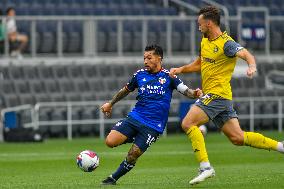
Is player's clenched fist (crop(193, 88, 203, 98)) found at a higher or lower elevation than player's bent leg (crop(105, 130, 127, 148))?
higher

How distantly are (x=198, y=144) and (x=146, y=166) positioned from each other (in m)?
5.35

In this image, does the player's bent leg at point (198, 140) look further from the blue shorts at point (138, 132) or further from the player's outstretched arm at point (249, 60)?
the player's outstretched arm at point (249, 60)

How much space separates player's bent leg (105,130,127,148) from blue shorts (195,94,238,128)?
1.13m

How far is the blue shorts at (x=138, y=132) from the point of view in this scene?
598 inches

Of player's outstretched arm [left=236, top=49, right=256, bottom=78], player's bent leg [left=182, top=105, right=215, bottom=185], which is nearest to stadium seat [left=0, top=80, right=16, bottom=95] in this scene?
player's bent leg [left=182, top=105, right=215, bottom=185]

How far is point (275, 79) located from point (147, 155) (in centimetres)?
1220

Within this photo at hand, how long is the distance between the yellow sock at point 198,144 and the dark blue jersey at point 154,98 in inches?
25.2

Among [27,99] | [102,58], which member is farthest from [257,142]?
[102,58]

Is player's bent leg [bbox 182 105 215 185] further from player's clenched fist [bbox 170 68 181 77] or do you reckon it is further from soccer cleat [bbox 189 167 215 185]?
player's clenched fist [bbox 170 68 181 77]

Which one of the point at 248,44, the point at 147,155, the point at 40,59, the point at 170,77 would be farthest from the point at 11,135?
the point at 170,77

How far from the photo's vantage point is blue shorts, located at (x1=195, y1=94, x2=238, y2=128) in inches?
597

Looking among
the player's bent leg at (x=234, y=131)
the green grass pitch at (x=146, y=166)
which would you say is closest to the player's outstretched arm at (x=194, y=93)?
the player's bent leg at (x=234, y=131)

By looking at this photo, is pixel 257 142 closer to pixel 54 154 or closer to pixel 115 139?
pixel 115 139

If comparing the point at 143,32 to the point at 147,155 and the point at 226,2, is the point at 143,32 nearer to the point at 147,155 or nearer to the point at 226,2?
the point at 226,2
